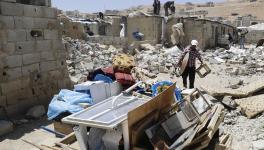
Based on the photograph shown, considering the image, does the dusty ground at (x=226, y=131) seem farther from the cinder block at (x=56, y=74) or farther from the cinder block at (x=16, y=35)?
the cinder block at (x=16, y=35)

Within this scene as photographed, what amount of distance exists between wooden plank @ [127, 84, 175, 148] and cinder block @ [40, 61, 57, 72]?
366 centimetres

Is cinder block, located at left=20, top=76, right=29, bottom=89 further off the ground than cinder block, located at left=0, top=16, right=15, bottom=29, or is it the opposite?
cinder block, located at left=0, top=16, right=15, bottom=29

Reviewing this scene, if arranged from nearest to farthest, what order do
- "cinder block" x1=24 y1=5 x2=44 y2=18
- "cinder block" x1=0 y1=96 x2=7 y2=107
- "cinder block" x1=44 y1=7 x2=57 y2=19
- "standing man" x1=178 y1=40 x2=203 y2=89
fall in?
1. "cinder block" x1=0 y1=96 x2=7 y2=107
2. "cinder block" x1=24 y1=5 x2=44 y2=18
3. "cinder block" x1=44 y1=7 x2=57 y2=19
4. "standing man" x1=178 y1=40 x2=203 y2=89

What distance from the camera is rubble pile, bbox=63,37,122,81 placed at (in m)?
11.4

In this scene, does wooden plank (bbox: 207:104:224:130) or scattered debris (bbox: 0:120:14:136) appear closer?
wooden plank (bbox: 207:104:224:130)

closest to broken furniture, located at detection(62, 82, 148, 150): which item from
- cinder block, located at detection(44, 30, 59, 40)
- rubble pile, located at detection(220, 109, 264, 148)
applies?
rubble pile, located at detection(220, 109, 264, 148)

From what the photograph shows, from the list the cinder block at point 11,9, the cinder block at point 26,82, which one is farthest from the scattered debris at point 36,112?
the cinder block at point 11,9

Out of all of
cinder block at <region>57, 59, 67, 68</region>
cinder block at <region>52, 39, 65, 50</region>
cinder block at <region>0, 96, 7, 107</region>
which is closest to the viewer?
cinder block at <region>0, 96, 7, 107</region>

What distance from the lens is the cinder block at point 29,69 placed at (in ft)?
22.0

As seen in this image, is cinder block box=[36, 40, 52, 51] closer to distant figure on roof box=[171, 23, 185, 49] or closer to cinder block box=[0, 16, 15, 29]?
cinder block box=[0, 16, 15, 29]

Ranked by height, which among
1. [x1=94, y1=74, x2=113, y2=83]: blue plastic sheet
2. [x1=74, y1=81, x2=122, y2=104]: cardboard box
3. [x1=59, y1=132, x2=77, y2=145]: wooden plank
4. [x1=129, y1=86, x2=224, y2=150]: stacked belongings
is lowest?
[x1=59, y1=132, x2=77, y2=145]: wooden plank

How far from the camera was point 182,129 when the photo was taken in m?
4.20

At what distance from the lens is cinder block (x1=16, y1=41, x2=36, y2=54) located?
659 centimetres

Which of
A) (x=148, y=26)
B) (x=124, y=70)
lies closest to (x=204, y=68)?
(x=124, y=70)
